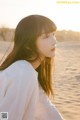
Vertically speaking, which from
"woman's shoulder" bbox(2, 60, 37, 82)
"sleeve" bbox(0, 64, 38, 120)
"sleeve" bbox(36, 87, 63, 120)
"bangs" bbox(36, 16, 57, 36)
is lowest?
"sleeve" bbox(36, 87, 63, 120)

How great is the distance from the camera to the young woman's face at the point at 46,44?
2822 mm

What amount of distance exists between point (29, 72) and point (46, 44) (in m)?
0.30

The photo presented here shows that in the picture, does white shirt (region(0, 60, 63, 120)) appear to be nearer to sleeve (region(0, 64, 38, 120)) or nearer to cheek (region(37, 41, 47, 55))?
sleeve (region(0, 64, 38, 120))

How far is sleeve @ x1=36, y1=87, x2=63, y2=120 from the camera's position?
9.56ft

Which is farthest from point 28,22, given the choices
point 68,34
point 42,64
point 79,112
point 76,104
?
point 68,34

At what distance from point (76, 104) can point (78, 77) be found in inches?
196

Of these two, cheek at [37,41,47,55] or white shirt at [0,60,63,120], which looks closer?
white shirt at [0,60,63,120]

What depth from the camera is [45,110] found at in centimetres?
295

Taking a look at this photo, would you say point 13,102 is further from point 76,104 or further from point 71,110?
point 76,104

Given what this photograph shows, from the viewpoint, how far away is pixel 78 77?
13.6 metres

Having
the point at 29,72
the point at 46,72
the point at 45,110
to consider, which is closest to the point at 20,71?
the point at 29,72

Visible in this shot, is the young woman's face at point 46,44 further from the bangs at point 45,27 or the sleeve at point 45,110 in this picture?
the sleeve at point 45,110

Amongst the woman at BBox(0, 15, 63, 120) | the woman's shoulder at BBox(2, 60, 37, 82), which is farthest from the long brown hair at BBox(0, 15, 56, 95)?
the woman's shoulder at BBox(2, 60, 37, 82)

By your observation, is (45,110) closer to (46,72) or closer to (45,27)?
(46,72)
